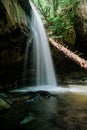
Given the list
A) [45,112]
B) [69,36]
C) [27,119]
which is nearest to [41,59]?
[69,36]

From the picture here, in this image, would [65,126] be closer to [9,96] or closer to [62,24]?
[9,96]

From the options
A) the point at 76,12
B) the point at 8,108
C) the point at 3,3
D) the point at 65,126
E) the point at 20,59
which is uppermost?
the point at 76,12

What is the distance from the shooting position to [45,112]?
→ 24.6 ft

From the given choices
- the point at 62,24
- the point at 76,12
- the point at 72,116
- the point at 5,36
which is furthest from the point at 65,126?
the point at 76,12

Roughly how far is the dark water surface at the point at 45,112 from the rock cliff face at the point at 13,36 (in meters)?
1.88

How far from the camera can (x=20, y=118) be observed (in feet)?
21.4

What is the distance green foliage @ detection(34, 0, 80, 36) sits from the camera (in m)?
12.8

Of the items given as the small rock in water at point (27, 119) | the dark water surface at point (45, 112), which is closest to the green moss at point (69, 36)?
the dark water surface at point (45, 112)

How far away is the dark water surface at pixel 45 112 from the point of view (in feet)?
20.2

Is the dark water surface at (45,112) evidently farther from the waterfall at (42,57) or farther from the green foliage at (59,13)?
the green foliage at (59,13)

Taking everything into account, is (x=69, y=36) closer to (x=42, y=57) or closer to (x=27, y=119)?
(x=42, y=57)

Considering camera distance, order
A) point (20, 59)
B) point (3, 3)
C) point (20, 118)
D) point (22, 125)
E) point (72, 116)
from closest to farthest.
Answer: point (22, 125) < point (20, 118) < point (72, 116) < point (3, 3) < point (20, 59)

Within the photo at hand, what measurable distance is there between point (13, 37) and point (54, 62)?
11.5ft

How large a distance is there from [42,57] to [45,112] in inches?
193
